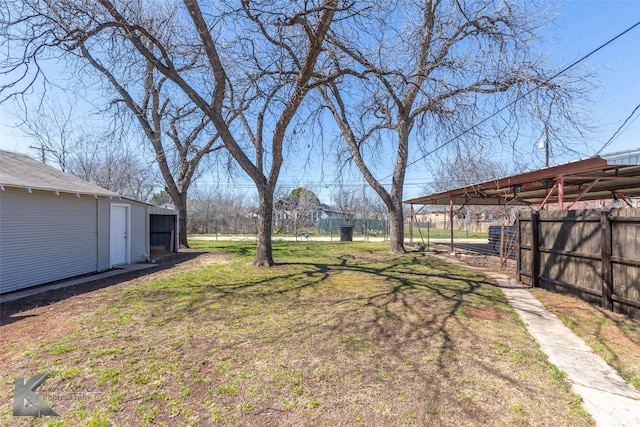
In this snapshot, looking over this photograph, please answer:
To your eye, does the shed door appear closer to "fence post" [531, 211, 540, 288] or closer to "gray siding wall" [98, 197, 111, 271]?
"gray siding wall" [98, 197, 111, 271]

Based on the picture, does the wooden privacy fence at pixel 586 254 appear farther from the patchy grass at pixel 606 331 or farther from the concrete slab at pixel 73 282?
the concrete slab at pixel 73 282

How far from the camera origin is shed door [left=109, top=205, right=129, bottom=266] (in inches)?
347

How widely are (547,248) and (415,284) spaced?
271 cm

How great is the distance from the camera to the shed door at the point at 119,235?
8.82 metres

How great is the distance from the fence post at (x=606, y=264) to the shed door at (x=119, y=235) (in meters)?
11.4

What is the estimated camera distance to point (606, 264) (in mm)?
4398

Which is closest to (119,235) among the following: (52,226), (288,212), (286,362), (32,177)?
(52,226)

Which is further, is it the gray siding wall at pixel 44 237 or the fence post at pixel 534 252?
the fence post at pixel 534 252

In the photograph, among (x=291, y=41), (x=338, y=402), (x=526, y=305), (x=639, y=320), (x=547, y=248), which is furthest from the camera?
(x=291, y=41)

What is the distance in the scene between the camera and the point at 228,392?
91.7 inches

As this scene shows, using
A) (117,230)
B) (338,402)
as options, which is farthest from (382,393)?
(117,230)

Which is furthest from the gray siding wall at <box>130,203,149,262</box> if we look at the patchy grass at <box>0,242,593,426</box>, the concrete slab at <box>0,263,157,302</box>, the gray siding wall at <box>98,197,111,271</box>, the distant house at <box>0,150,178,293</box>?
the patchy grass at <box>0,242,593,426</box>

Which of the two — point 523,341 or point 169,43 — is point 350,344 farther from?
point 169,43

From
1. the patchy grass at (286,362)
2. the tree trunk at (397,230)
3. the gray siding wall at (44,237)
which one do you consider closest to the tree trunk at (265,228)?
the patchy grass at (286,362)
